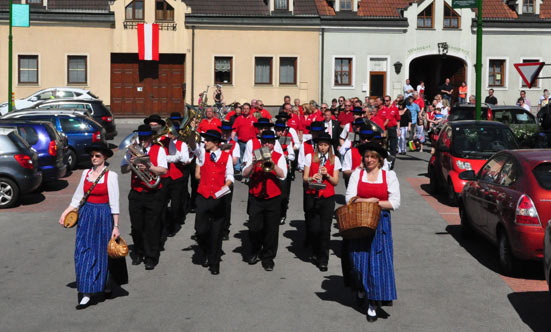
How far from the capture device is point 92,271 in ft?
29.3

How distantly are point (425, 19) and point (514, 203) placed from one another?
31463 mm

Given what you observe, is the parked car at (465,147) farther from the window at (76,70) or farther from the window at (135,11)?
the window at (76,70)

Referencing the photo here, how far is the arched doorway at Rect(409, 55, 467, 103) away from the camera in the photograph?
41.6 m

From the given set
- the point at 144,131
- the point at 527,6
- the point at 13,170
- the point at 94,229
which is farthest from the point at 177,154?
the point at 527,6

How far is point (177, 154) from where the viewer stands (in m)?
12.4

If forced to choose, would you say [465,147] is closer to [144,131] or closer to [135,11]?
[144,131]

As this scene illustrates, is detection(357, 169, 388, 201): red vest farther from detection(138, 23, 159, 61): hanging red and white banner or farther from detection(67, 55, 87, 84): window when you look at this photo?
detection(67, 55, 87, 84): window

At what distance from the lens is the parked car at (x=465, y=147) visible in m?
16.5

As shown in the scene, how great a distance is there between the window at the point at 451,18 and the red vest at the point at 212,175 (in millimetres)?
31744

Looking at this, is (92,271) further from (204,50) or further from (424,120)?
(204,50)

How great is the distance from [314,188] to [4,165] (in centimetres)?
784

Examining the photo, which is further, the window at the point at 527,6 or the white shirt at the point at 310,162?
the window at the point at 527,6

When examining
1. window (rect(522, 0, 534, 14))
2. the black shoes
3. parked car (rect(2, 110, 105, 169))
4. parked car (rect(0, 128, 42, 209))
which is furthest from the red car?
window (rect(522, 0, 534, 14))

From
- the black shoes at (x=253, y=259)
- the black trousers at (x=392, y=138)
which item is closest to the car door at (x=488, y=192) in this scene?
the black shoes at (x=253, y=259)
